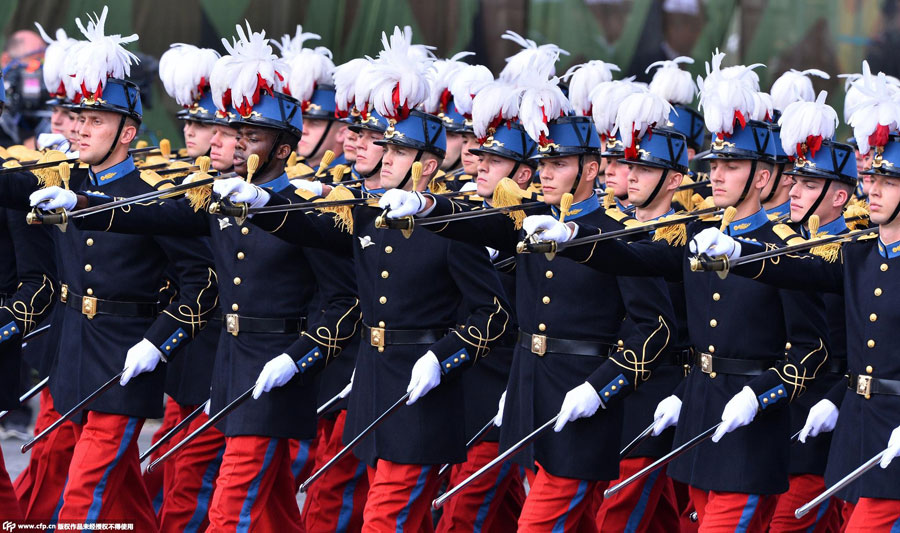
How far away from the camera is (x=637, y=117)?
272 inches

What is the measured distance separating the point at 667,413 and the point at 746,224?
856 mm

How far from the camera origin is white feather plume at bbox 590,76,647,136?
24.8 feet

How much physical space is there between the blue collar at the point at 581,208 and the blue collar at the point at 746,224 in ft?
1.80

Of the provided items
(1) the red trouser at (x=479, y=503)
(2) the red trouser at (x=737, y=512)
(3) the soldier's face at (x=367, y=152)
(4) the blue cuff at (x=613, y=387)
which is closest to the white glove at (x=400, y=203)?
(4) the blue cuff at (x=613, y=387)

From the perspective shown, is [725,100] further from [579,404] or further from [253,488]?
[253,488]

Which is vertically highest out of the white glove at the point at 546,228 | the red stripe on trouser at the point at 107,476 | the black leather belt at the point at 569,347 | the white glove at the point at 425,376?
the white glove at the point at 546,228

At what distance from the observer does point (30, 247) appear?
25.5 ft

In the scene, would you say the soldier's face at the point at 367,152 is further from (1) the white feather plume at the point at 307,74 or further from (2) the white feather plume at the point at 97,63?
(1) the white feather plume at the point at 307,74

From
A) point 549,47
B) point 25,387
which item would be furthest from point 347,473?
point 25,387

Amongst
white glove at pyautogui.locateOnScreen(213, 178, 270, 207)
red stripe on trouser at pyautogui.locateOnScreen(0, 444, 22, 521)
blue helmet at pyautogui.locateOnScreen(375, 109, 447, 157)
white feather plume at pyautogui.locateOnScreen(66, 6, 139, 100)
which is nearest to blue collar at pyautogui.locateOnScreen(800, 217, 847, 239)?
blue helmet at pyautogui.locateOnScreen(375, 109, 447, 157)

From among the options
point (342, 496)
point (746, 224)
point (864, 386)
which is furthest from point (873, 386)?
point (342, 496)

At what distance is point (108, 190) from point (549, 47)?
2063mm

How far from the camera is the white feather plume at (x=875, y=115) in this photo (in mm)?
5941

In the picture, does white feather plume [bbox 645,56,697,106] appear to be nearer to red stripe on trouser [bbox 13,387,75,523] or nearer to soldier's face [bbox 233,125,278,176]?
soldier's face [bbox 233,125,278,176]
